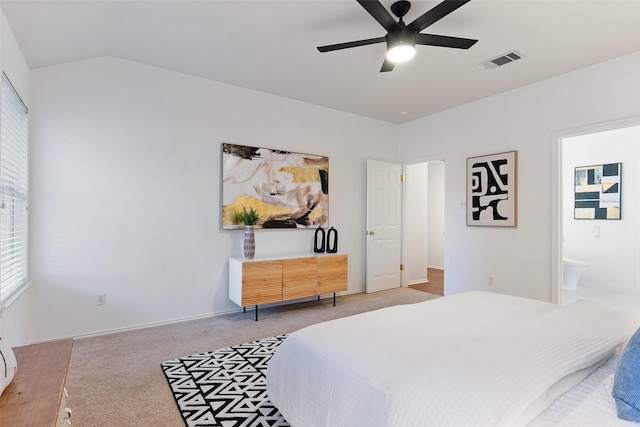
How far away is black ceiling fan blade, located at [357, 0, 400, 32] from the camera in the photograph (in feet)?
6.10

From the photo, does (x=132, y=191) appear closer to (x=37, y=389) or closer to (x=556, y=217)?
(x=37, y=389)

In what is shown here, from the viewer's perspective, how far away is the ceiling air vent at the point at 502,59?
302cm

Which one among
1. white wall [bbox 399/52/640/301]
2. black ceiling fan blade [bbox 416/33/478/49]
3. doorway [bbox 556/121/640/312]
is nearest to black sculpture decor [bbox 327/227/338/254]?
white wall [bbox 399/52/640/301]

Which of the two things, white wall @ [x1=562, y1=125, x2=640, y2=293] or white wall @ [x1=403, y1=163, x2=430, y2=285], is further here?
white wall @ [x1=403, y1=163, x2=430, y2=285]

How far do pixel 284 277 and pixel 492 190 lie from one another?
278 centimetres

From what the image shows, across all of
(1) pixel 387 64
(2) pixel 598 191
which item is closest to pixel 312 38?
(1) pixel 387 64

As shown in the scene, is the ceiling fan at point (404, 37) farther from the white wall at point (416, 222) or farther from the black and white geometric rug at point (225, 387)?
the white wall at point (416, 222)

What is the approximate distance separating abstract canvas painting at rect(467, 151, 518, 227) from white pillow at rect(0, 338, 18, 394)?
4359 mm

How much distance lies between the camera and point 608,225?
15.3 feet

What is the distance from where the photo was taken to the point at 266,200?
402 centimetres

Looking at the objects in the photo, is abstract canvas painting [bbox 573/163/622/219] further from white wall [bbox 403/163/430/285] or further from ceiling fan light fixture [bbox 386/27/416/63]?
ceiling fan light fixture [bbox 386/27/416/63]

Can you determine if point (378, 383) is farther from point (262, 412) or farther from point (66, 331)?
point (66, 331)

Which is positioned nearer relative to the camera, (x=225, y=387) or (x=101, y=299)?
(x=225, y=387)

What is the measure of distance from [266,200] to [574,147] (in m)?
4.73
